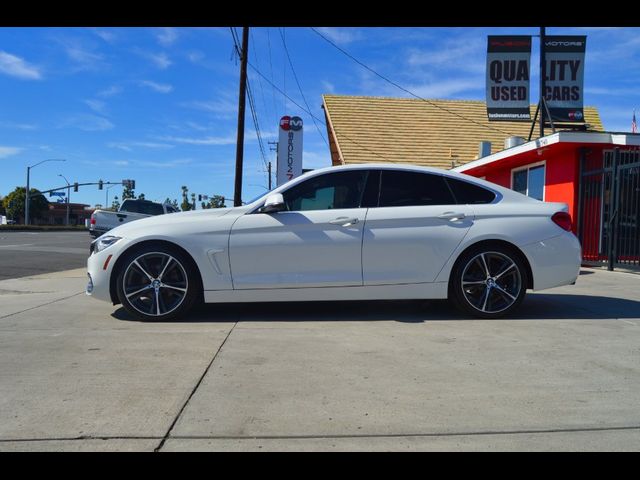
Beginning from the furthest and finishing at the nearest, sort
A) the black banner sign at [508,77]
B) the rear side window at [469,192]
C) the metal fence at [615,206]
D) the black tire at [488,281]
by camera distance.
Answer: the black banner sign at [508,77] → the metal fence at [615,206] → the rear side window at [469,192] → the black tire at [488,281]

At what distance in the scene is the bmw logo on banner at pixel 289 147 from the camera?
1786cm

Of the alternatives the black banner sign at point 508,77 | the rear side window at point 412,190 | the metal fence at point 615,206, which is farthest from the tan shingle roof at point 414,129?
the rear side window at point 412,190

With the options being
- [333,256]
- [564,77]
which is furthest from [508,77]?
[333,256]

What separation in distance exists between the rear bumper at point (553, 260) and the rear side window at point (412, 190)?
39.0 inches

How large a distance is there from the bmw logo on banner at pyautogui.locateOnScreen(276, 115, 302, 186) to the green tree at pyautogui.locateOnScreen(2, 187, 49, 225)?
74.3m

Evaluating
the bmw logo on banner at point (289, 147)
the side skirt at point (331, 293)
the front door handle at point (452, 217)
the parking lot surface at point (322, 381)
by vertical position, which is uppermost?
the bmw logo on banner at point (289, 147)

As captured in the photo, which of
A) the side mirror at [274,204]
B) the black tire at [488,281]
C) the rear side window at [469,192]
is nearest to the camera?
the side mirror at [274,204]

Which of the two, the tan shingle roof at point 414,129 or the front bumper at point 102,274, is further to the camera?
the tan shingle roof at point 414,129

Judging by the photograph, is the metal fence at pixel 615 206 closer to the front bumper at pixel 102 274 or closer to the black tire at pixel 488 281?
the black tire at pixel 488 281

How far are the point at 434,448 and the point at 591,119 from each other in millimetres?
22579

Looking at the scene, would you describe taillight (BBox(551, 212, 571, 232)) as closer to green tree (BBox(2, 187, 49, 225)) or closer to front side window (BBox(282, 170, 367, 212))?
front side window (BBox(282, 170, 367, 212))

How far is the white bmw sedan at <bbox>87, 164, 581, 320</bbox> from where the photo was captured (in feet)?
17.6

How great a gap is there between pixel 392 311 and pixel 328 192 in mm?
1537
